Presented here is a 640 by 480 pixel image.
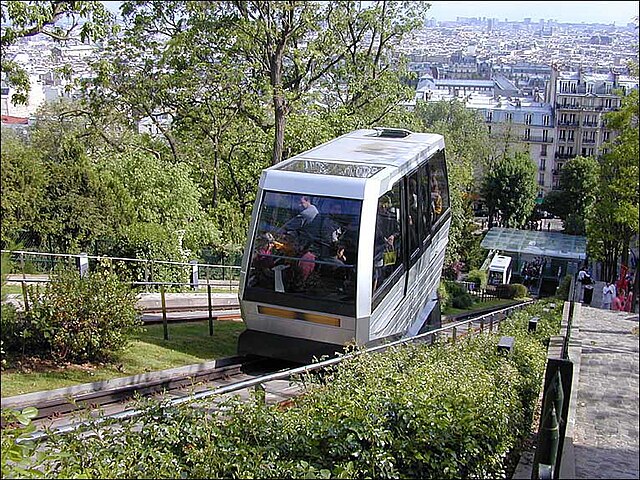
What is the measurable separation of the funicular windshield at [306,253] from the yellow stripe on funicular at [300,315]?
0.09m

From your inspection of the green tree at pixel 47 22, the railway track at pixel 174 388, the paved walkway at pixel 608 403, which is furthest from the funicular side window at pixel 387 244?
the green tree at pixel 47 22

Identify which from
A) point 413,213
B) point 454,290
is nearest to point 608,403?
point 413,213

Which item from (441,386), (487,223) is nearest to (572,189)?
(487,223)

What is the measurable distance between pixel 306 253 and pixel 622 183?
4.22 meters

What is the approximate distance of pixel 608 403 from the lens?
15.3 ft

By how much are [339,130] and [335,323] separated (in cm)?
1381

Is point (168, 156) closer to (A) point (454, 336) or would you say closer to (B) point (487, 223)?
(A) point (454, 336)

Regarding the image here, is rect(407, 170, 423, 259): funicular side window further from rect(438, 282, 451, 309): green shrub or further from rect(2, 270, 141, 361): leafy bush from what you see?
rect(438, 282, 451, 309): green shrub

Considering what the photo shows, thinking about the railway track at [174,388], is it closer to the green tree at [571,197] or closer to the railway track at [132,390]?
the railway track at [132,390]

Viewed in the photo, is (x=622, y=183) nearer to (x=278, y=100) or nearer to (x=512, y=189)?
(x=278, y=100)

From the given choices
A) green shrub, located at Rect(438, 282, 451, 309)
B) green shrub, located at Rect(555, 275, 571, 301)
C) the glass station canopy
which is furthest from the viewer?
the glass station canopy

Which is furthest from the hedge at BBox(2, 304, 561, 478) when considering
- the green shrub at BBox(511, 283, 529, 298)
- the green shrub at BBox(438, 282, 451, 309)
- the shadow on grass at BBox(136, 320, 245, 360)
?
the green shrub at BBox(511, 283, 529, 298)

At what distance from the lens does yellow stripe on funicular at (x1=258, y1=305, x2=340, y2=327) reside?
367 inches

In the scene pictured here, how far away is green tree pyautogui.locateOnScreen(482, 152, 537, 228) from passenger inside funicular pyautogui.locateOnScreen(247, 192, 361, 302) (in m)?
43.6
